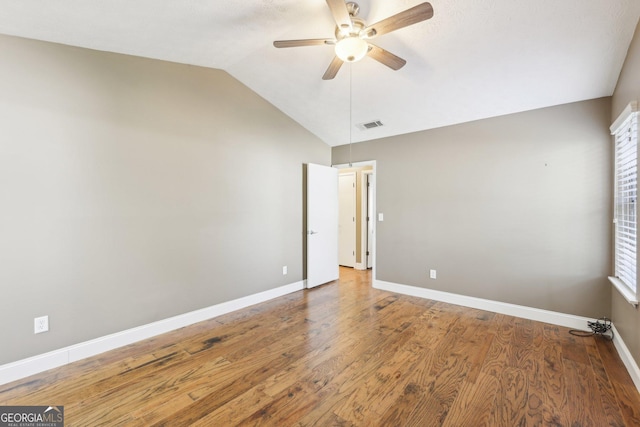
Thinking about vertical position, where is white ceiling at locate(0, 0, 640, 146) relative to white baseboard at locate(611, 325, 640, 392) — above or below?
above

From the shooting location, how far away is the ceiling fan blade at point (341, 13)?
5.44 ft

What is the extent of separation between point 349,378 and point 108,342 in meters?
2.21

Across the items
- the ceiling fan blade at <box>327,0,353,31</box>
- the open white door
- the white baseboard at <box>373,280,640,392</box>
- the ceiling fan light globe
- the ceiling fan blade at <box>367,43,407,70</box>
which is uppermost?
the ceiling fan blade at <box>327,0,353,31</box>

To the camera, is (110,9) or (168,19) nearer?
(110,9)

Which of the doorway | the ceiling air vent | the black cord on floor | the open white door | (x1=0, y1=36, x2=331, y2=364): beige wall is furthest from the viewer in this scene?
the doorway

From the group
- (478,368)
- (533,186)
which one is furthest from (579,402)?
(533,186)

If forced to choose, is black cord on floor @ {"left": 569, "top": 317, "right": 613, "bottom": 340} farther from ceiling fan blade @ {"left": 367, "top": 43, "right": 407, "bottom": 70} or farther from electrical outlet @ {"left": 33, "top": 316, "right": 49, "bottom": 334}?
electrical outlet @ {"left": 33, "top": 316, "right": 49, "bottom": 334}

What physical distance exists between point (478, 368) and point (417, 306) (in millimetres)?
1412

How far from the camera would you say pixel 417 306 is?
368 centimetres

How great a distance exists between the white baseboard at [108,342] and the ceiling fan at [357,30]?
9.46 ft

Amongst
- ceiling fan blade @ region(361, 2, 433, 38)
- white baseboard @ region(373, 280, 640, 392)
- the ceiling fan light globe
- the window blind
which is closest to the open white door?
white baseboard @ region(373, 280, 640, 392)

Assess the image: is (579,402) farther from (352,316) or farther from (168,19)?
(168,19)

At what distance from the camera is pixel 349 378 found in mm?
2129

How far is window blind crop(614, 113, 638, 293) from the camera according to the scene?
85.1 inches
